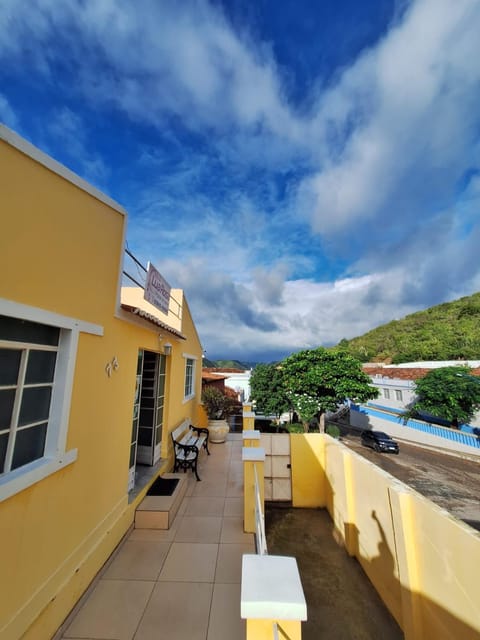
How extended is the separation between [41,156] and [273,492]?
24.0ft

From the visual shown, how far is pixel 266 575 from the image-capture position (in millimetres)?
1415

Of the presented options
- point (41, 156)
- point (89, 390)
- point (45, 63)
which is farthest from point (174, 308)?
point (45, 63)

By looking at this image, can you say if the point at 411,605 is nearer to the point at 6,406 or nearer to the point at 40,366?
the point at 6,406

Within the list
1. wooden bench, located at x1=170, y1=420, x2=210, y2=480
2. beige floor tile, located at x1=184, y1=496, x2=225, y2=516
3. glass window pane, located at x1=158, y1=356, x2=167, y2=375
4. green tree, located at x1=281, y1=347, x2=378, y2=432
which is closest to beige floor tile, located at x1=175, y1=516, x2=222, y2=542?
beige floor tile, located at x1=184, y1=496, x2=225, y2=516

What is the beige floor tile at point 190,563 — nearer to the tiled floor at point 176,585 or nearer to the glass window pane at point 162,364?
the tiled floor at point 176,585

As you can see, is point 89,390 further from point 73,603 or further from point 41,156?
point 41,156

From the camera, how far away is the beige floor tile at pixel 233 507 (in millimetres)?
4527

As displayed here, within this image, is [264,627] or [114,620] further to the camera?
[114,620]

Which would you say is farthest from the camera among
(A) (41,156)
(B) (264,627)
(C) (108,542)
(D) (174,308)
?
(D) (174,308)

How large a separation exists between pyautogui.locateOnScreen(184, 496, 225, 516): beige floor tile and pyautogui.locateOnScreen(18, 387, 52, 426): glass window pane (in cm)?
335

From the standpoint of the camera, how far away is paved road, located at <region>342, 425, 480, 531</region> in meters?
10.5

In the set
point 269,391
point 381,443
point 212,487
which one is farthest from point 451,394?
point 212,487

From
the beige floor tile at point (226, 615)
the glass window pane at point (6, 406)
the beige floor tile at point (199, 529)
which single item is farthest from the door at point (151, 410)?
the glass window pane at point (6, 406)

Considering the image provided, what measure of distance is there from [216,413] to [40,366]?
8.25m
